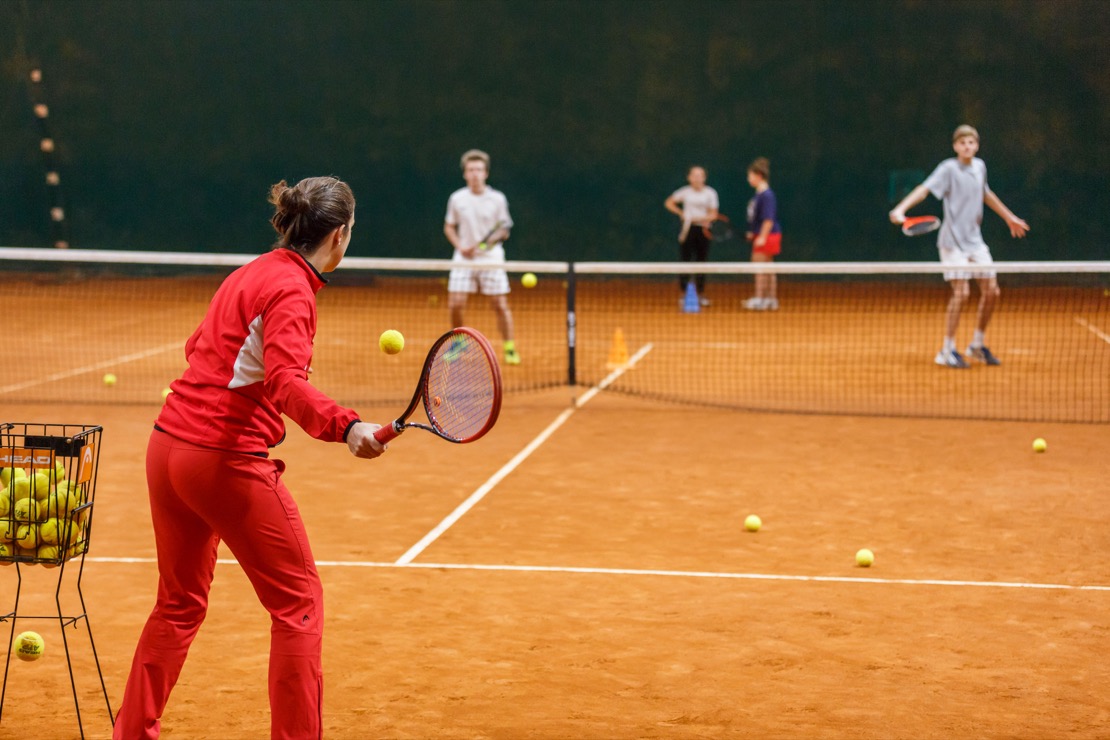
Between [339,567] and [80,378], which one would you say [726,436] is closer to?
[339,567]

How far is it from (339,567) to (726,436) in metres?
3.90

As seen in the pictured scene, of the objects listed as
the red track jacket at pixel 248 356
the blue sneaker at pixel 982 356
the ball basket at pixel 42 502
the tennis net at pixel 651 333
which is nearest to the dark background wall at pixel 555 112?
the tennis net at pixel 651 333

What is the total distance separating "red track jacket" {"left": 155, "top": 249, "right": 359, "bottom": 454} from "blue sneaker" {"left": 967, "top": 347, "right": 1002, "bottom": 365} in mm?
10116

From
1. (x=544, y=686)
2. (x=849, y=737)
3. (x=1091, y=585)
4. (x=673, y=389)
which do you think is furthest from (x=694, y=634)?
(x=673, y=389)

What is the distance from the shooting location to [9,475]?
13.2 ft

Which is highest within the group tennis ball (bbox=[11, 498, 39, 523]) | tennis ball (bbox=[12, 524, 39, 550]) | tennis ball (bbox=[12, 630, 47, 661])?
tennis ball (bbox=[11, 498, 39, 523])

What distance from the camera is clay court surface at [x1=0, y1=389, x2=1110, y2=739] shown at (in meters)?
4.50

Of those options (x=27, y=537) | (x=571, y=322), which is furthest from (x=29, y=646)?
(x=571, y=322)

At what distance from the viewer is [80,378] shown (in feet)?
39.4

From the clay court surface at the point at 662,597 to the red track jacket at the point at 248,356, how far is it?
1206 millimetres

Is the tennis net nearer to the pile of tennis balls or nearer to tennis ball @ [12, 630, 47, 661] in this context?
tennis ball @ [12, 630, 47, 661]

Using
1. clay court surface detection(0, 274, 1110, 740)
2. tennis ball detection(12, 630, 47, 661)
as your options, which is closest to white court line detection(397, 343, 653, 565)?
clay court surface detection(0, 274, 1110, 740)

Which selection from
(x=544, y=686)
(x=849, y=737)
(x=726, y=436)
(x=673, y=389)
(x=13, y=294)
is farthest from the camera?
(x=13, y=294)

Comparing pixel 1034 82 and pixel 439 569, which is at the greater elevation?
pixel 1034 82
